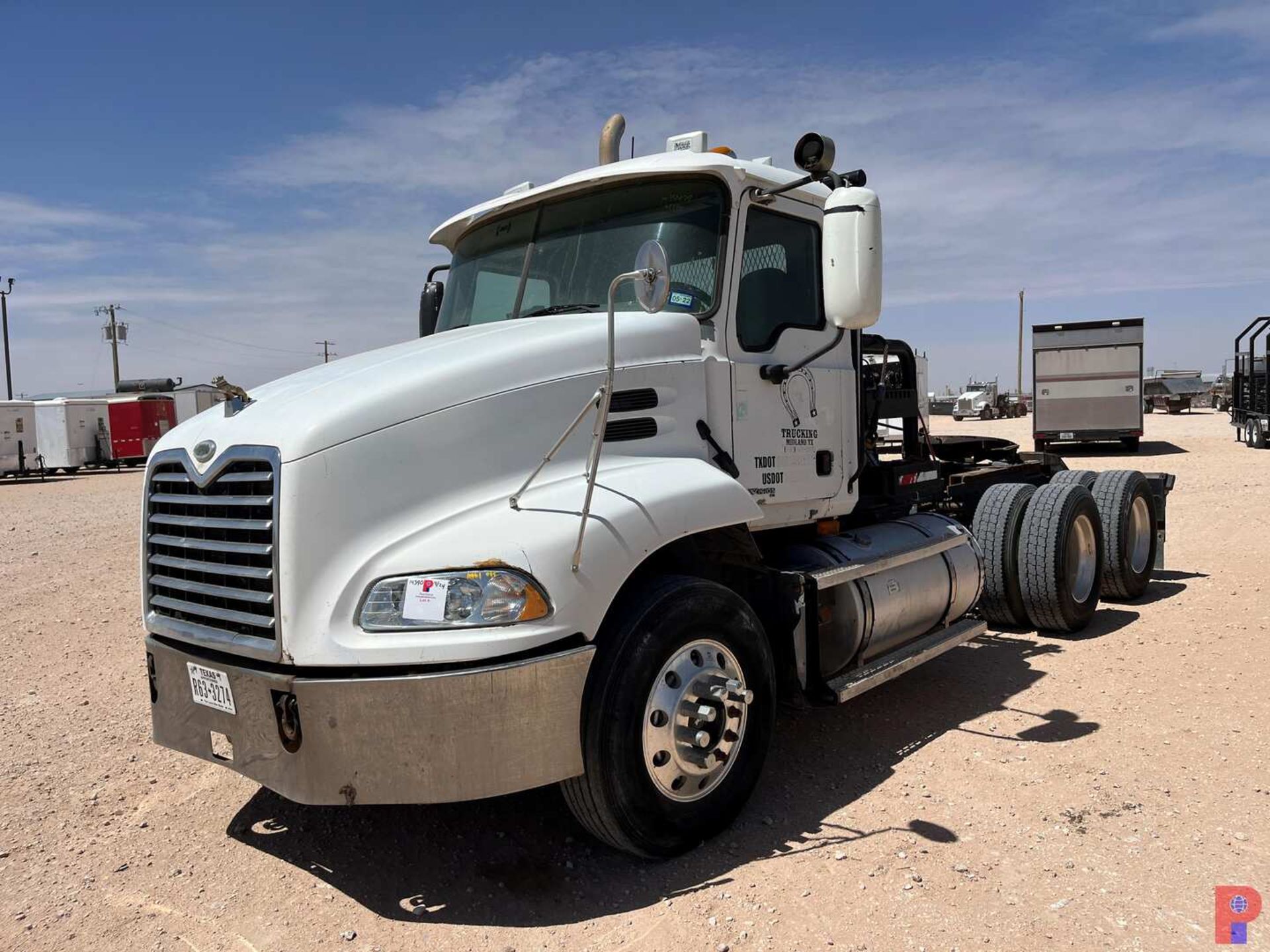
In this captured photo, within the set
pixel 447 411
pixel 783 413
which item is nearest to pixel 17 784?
pixel 447 411

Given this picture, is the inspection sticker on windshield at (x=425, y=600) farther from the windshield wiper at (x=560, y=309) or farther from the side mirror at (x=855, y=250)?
the side mirror at (x=855, y=250)

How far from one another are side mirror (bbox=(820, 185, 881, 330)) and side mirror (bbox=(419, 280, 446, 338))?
2.52m

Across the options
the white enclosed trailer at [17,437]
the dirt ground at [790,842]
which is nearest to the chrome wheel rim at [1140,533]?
the dirt ground at [790,842]

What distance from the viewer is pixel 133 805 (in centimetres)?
449

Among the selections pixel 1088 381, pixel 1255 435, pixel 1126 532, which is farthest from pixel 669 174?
pixel 1255 435

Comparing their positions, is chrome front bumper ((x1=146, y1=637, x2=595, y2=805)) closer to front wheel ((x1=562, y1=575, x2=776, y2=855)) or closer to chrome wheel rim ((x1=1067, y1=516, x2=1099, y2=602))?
front wheel ((x1=562, y1=575, x2=776, y2=855))

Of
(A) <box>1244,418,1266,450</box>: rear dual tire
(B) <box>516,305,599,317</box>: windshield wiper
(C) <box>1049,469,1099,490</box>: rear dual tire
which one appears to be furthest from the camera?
(A) <box>1244,418,1266,450</box>: rear dual tire

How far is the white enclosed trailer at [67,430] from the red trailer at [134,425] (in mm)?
613

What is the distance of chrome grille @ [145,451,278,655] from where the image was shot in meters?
3.32

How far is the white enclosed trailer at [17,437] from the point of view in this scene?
102 feet

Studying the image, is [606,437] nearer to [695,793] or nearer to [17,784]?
[695,793]

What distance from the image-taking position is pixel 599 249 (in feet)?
14.7

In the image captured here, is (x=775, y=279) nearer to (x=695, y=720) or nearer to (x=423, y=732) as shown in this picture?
(x=695, y=720)

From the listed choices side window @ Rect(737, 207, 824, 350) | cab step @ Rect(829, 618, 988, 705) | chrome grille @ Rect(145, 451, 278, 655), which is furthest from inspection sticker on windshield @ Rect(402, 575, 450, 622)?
cab step @ Rect(829, 618, 988, 705)
